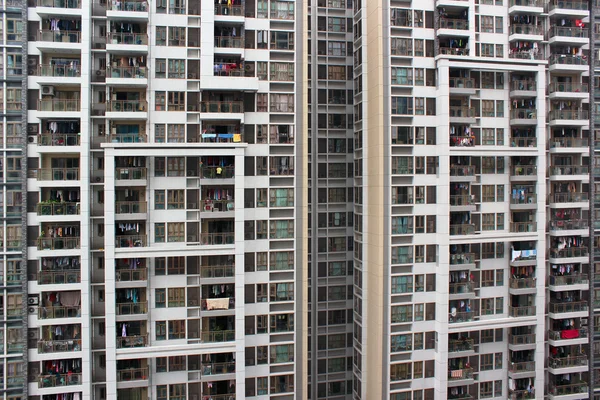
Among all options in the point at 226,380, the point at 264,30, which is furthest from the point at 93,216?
the point at 264,30

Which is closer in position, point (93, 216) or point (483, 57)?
point (93, 216)

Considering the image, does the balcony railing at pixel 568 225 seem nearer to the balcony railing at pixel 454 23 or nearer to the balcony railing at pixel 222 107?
the balcony railing at pixel 454 23

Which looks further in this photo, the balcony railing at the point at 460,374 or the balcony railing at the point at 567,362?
the balcony railing at the point at 567,362

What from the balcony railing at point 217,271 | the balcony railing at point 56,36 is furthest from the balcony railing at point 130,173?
the balcony railing at point 56,36

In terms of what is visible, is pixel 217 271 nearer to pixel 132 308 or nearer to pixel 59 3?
pixel 132 308

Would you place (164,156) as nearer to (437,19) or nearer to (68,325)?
(68,325)

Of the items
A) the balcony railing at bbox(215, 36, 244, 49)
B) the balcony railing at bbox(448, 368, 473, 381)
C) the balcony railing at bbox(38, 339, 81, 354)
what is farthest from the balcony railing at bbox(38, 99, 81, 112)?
the balcony railing at bbox(448, 368, 473, 381)

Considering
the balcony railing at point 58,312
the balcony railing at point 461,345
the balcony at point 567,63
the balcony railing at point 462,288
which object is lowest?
the balcony railing at point 461,345
